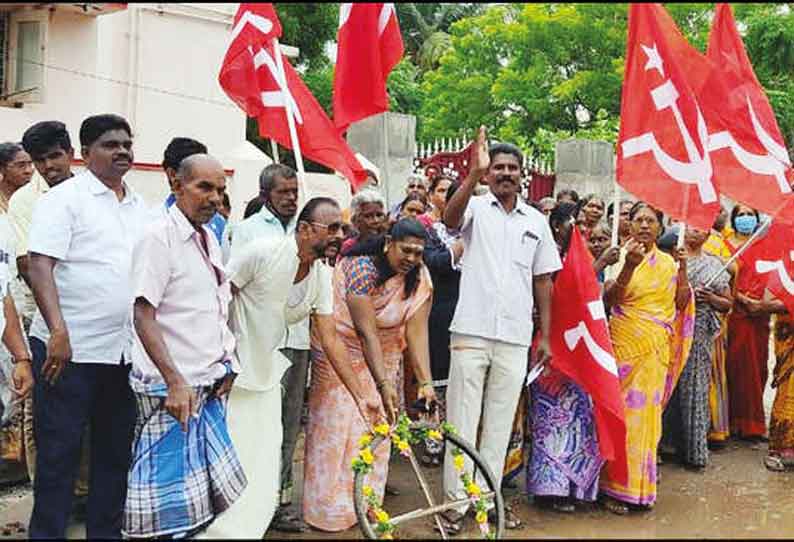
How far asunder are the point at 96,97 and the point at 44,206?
10295mm

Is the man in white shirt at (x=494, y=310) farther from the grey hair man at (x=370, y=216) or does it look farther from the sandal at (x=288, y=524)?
the sandal at (x=288, y=524)

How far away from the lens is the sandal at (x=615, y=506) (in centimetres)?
579

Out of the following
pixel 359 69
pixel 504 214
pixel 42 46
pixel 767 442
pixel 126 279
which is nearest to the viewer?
pixel 126 279

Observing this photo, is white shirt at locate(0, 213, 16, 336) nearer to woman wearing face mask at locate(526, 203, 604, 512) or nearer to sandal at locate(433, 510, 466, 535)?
sandal at locate(433, 510, 466, 535)

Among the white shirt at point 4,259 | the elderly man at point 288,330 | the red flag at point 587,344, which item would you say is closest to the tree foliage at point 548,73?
the red flag at point 587,344

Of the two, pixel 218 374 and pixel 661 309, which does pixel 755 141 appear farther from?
pixel 218 374

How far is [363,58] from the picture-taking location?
582 cm

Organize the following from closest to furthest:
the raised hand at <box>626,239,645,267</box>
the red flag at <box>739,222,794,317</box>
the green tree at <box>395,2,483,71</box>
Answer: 1. the raised hand at <box>626,239,645,267</box>
2. the red flag at <box>739,222,794,317</box>
3. the green tree at <box>395,2,483,71</box>

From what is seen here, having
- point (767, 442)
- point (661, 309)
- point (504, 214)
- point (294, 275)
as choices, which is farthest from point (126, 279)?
point (767, 442)

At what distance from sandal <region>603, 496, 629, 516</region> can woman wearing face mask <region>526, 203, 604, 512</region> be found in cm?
12

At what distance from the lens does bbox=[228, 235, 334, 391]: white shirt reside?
14.6ft

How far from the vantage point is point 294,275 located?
4543 millimetres

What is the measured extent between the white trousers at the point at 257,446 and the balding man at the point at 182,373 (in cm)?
16

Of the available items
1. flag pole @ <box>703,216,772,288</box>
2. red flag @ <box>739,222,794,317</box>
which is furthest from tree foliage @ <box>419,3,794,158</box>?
flag pole @ <box>703,216,772,288</box>
